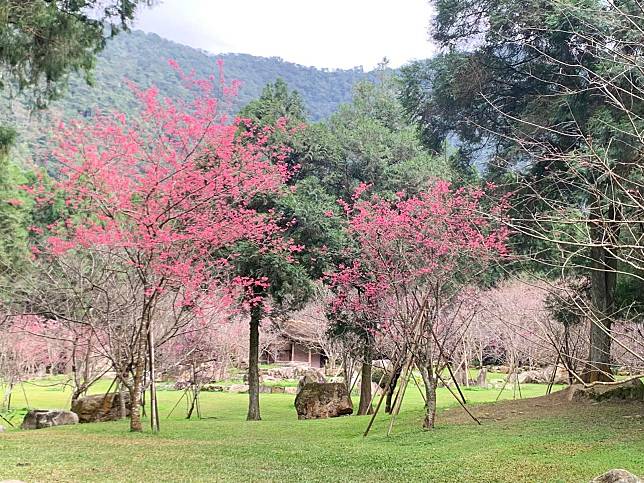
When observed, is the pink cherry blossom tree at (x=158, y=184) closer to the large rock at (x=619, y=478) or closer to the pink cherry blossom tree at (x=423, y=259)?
the pink cherry blossom tree at (x=423, y=259)

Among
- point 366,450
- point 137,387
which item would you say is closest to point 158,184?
point 137,387

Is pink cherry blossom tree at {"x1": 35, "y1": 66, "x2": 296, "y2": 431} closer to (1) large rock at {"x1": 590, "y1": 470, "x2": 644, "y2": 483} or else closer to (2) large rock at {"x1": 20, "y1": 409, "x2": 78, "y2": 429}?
(2) large rock at {"x1": 20, "y1": 409, "x2": 78, "y2": 429}

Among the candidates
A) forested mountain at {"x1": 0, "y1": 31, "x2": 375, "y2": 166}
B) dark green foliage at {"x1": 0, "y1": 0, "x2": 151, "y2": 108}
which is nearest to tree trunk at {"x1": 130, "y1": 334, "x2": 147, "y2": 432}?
dark green foliage at {"x1": 0, "y1": 0, "x2": 151, "y2": 108}

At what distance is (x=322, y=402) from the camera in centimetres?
1616

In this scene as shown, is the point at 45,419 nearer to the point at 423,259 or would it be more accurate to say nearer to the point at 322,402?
the point at 322,402

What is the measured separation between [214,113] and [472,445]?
703 cm

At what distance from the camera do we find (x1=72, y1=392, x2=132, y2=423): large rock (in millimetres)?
14664

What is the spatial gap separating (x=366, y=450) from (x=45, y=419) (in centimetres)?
775

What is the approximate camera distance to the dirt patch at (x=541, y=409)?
34.6 feet

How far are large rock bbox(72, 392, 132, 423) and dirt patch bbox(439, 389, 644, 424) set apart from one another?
7.63m

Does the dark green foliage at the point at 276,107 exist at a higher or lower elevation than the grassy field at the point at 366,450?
higher

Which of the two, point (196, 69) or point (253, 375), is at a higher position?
point (196, 69)

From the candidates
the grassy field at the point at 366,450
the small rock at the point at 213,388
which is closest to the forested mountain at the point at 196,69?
the small rock at the point at 213,388

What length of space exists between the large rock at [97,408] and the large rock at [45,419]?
0.79m
